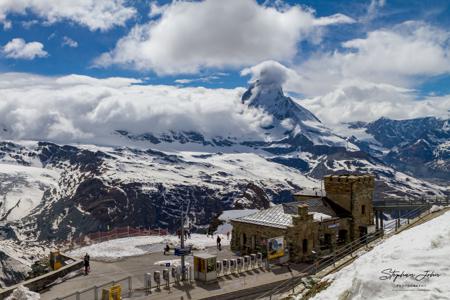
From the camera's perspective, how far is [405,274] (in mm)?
16109

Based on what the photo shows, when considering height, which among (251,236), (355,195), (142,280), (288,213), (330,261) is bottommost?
(142,280)

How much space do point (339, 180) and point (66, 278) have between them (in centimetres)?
3088

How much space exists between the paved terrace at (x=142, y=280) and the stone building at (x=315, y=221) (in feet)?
10.9

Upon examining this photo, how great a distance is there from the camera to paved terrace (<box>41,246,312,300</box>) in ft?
111

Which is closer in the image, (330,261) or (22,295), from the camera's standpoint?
(22,295)

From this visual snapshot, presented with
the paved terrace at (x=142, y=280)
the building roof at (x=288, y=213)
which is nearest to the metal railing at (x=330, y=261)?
the paved terrace at (x=142, y=280)

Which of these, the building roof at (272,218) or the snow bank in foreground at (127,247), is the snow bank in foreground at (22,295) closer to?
the snow bank in foreground at (127,247)

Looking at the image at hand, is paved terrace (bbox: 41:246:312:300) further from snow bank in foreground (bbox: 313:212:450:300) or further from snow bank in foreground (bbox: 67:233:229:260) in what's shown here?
snow bank in foreground (bbox: 313:212:450:300)

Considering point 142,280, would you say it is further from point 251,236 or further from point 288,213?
point 288,213

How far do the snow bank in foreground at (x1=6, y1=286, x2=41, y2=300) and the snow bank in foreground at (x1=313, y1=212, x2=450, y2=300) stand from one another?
21.4 m

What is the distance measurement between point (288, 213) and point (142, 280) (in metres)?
16.6

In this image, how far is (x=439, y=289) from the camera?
14844 mm


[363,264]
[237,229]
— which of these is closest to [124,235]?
[237,229]

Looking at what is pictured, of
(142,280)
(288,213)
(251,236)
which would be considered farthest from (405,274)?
(251,236)
